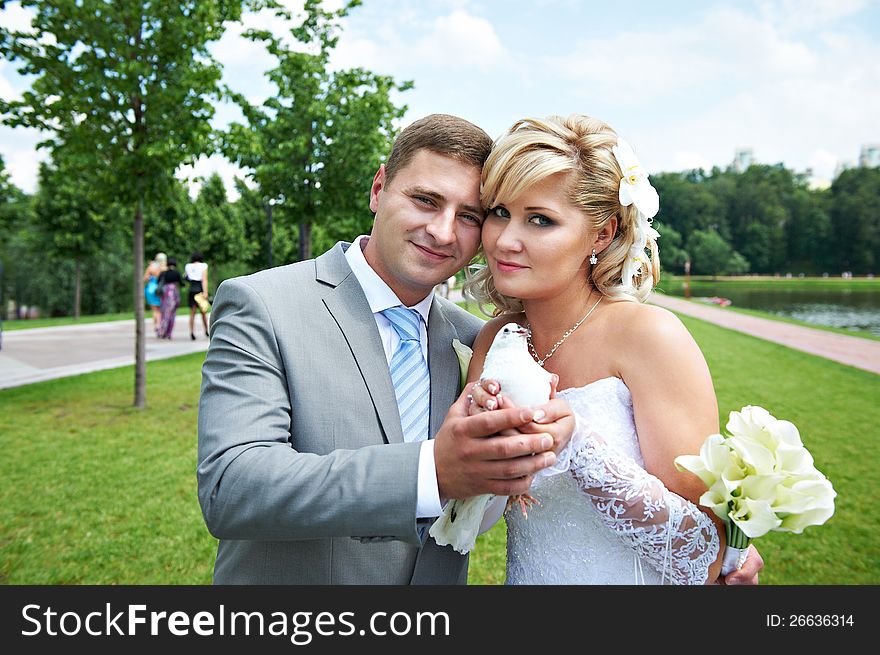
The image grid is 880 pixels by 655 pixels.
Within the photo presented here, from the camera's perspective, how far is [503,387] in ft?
5.76

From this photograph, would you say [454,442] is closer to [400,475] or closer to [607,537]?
[400,475]

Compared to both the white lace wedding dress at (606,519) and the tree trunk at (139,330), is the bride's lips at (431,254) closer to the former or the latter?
the white lace wedding dress at (606,519)

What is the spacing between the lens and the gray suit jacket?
5.45ft

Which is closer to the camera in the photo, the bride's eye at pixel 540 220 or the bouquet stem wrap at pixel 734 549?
the bouquet stem wrap at pixel 734 549

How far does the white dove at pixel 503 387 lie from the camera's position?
1741 millimetres

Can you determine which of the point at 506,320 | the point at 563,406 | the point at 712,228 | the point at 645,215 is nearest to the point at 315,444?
the point at 563,406

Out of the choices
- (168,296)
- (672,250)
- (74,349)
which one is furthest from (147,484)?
(672,250)

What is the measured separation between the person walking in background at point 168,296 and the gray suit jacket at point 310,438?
16363 millimetres

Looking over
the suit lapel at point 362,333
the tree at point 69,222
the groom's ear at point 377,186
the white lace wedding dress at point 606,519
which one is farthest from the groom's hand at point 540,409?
the tree at point 69,222

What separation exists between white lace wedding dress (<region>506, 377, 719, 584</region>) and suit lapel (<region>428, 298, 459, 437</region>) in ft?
1.39

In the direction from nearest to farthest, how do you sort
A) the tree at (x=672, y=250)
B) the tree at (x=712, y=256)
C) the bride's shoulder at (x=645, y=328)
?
the bride's shoulder at (x=645, y=328) < the tree at (x=672, y=250) < the tree at (x=712, y=256)

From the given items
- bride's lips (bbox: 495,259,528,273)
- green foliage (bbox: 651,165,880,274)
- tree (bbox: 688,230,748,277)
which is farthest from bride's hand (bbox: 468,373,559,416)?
tree (bbox: 688,230,748,277)

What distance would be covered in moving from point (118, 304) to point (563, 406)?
46.2 m

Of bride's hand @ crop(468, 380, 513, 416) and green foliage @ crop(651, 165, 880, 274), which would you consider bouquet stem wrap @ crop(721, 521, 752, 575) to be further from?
green foliage @ crop(651, 165, 880, 274)
